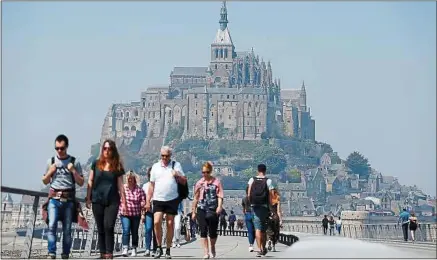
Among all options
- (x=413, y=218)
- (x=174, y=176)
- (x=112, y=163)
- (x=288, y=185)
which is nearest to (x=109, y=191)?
(x=112, y=163)

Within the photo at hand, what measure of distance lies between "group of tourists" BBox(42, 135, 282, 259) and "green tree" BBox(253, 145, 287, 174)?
17123 cm

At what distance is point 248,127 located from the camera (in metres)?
194

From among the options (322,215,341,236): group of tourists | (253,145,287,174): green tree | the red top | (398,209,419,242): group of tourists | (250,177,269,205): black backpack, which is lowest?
the red top

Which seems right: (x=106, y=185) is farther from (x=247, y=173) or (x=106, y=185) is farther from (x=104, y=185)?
(x=247, y=173)

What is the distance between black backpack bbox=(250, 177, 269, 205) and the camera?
1361 cm

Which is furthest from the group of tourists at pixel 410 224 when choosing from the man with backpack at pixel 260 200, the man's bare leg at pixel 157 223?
the man's bare leg at pixel 157 223

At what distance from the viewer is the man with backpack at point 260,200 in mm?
13633

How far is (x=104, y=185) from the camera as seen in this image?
36.2ft

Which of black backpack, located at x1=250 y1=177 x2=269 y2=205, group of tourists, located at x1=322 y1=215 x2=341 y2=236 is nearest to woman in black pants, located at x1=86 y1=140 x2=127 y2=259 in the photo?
black backpack, located at x1=250 y1=177 x2=269 y2=205

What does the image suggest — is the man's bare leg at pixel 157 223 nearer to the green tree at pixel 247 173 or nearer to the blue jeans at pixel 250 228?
the blue jeans at pixel 250 228

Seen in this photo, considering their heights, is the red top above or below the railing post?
above

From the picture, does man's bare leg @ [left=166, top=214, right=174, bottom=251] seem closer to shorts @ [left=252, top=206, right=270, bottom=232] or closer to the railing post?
the railing post

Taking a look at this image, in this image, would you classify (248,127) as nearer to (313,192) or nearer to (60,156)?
(313,192)

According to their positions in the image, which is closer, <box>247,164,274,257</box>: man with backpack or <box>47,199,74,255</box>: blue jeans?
<box>47,199,74,255</box>: blue jeans
